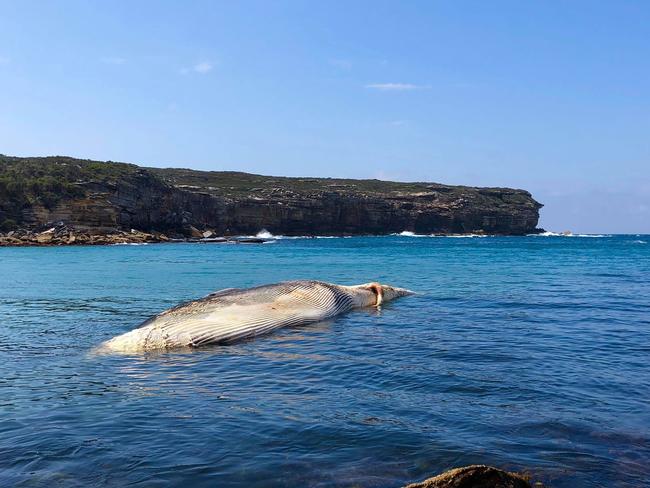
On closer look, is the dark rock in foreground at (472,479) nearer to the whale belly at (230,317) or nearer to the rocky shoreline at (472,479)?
the rocky shoreline at (472,479)

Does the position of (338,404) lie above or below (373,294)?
below

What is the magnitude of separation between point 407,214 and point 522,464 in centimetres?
13286

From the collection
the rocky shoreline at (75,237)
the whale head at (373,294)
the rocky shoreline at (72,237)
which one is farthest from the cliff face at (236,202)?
the whale head at (373,294)

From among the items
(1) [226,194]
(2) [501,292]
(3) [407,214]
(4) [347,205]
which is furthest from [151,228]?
(2) [501,292]

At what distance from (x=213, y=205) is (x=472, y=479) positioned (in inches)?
4405

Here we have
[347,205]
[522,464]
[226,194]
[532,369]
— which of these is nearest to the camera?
[522,464]

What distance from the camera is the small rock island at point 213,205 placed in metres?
79.8

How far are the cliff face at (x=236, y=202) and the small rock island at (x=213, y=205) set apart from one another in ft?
0.57

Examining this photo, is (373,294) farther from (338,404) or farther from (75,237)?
(75,237)

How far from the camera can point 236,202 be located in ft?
379

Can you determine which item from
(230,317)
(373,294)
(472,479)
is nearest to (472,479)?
(472,479)

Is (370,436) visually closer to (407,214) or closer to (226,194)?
(226,194)

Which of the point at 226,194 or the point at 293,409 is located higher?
the point at 226,194

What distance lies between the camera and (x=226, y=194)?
119 meters
